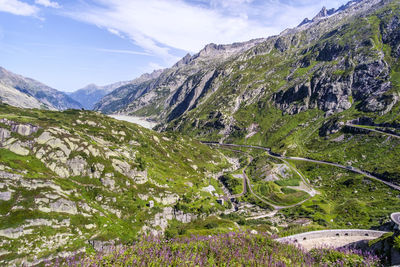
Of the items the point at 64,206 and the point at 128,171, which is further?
the point at 128,171

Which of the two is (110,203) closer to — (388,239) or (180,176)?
(180,176)

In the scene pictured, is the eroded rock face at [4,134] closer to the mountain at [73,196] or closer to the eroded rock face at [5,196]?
the mountain at [73,196]

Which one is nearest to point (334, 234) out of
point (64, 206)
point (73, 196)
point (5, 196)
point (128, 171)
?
point (64, 206)

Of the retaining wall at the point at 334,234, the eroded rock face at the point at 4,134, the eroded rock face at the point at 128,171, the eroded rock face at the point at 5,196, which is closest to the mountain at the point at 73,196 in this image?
the eroded rock face at the point at 5,196

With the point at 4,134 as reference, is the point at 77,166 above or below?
below

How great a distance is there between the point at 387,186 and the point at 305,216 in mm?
81490

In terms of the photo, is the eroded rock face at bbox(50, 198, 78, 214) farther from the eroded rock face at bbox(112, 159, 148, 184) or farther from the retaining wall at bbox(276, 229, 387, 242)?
the retaining wall at bbox(276, 229, 387, 242)

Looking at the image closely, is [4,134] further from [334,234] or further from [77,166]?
[334,234]

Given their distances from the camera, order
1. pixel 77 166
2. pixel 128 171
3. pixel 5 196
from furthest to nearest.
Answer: pixel 128 171, pixel 77 166, pixel 5 196

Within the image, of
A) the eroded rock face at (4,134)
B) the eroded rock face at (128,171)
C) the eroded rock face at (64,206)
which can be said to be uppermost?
the eroded rock face at (4,134)

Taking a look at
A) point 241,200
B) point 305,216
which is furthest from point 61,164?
point 305,216

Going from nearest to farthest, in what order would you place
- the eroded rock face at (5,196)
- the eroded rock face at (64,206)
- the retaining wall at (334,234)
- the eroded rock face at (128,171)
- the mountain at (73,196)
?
the retaining wall at (334,234)
the mountain at (73,196)
the eroded rock face at (5,196)
the eroded rock face at (64,206)
the eroded rock face at (128,171)

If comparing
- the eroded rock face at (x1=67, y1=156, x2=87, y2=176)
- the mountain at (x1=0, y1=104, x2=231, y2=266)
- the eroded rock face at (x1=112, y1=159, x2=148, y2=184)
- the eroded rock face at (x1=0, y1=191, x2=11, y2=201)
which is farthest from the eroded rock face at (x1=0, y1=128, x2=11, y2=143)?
the eroded rock face at (x1=112, y1=159, x2=148, y2=184)

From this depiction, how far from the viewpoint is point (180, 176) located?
606 ft
